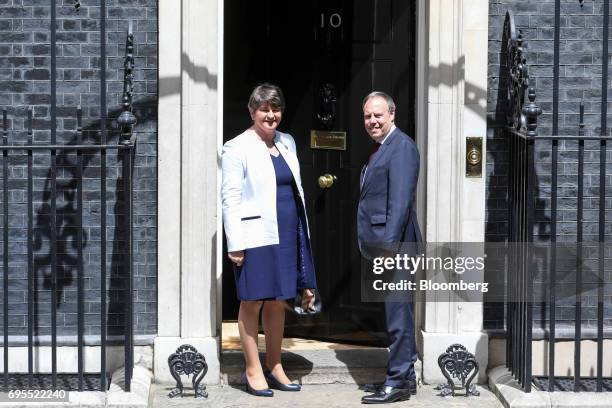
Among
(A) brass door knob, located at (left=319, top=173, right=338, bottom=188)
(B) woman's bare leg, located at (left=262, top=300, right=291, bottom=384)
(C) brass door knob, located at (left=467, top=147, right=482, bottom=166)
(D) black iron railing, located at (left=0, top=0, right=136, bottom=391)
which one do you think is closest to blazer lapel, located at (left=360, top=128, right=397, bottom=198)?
(C) brass door knob, located at (left=467, top=147, right=482, bottom=166)

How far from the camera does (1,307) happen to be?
7.39 m

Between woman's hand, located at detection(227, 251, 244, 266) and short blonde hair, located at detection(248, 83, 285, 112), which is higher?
short blonde hair, located at detection(248, 83, 285, 112)

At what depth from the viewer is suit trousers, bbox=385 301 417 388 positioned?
7039mm

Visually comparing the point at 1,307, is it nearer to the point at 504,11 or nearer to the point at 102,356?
the point at 102,356

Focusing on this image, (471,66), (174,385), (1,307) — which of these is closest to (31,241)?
(1,307)

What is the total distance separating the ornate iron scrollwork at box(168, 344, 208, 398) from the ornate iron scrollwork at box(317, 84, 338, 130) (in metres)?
1.69

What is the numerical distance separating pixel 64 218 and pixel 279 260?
128cm

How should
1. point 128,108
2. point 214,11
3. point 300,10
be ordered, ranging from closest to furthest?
1. point 128,108
2. point 214,11
3. point 300,10

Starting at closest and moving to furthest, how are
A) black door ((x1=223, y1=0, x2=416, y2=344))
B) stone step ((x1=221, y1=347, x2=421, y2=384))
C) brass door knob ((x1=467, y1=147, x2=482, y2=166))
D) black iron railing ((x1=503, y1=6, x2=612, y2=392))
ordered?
black iron railing ((x1=503, y1=6, x2=612, y2=392)), brass door knob ((x1=467, y1=147, x2=482, y2=166)), stone step ((x1=221, y1=347, x2=421, y2=384)), black door ((x1=223, y1=0, x2=416, y2=344))

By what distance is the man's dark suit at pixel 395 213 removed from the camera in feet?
22.7

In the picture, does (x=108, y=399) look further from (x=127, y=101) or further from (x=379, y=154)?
(x=379, y=154)

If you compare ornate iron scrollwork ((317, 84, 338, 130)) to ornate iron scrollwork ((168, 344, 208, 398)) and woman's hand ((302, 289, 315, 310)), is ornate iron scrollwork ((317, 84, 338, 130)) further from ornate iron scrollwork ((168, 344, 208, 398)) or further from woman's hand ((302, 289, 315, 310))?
ornate iron scrollwork ((168, 344, 208, 398))

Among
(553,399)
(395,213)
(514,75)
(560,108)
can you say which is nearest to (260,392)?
(395,213)

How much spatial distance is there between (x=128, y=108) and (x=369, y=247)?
150 cm
